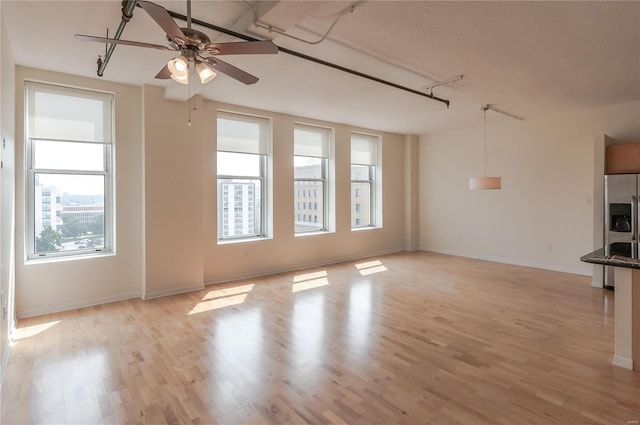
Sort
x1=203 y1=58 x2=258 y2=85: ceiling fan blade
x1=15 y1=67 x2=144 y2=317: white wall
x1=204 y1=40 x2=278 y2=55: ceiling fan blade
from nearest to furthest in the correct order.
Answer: x1=204 y1=40 x2=278 y2=55: ceiling fan blade < x1=203 y1=58 x2=258 y2=85: ceiling fan blade < x1=15 y1=67 x2=144 y2=317: white wall

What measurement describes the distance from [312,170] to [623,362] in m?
5.35

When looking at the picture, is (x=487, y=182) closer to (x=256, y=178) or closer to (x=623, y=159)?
(x=623, y=159)

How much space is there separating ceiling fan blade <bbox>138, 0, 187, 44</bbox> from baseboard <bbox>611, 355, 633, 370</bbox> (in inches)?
161

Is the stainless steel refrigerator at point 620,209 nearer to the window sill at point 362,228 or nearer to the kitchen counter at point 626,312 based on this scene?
the kitchen counter at point 626,312

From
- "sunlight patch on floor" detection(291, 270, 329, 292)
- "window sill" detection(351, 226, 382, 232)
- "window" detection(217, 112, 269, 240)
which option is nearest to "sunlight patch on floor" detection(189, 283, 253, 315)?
"sunlight patch on floor" detection(291, 270, 329, 292)

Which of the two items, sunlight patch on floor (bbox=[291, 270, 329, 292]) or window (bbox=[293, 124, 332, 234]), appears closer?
sunlight patch on floor (bbox=[291, 270, 329, 292])

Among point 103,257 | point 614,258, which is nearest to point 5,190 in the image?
point 103,257

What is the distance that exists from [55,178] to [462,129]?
7446mm

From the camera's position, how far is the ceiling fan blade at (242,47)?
6.99 feet

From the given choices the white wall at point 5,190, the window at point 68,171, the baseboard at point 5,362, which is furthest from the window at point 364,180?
the baseboard at point 5,362

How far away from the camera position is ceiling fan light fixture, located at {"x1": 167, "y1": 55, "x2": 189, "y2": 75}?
2266 mm

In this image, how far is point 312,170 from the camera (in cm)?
695

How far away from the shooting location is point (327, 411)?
88.5 inches

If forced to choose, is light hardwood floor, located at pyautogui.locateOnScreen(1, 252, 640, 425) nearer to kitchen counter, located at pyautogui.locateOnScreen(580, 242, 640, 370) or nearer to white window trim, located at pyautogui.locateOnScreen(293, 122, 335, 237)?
kitchen counter, located at pyautogui.locateOnScreen(580, 242, 640, 370)
